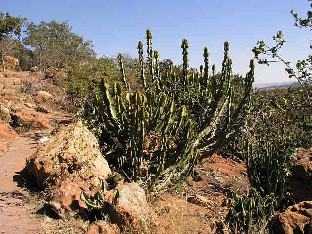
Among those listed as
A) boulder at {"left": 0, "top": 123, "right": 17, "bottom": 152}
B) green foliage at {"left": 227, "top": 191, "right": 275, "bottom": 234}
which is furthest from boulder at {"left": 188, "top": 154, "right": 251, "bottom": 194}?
boulder at {"left": 0, "top": 123, "right": 17, "bottom": 152}

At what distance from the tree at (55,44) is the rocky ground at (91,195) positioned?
23.8m

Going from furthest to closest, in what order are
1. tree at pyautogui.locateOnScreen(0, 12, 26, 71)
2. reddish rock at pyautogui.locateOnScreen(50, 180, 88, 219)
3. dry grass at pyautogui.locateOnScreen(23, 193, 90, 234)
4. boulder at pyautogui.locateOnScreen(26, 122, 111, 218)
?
tree at pyautogui.locateOnScreen(0, 12, 26, 71), boulder at pyautogui.locateOnScreen(26, 122, 111, 218), reddish rock at pyautogui.locateOnScreen(50, 180, 88, 219), dry grass at pyautogui.locateOnScreen(23, 193, 90, 234)

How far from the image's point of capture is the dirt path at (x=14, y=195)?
5.52 m

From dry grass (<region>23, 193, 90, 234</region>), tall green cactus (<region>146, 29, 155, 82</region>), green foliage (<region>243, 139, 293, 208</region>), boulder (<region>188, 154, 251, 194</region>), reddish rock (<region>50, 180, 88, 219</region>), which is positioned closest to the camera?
dry grass (<region>23, 193, 90, 234</region>)

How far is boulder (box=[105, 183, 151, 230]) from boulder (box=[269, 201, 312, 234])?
2.01 m

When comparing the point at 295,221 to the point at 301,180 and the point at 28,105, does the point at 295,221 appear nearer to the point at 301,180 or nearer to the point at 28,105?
the point at 301,180

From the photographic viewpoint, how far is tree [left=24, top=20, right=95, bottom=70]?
33.0 meters

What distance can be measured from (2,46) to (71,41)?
26.7ft

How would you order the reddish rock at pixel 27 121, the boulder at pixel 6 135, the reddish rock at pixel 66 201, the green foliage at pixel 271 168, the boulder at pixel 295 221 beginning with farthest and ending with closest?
the reddish rock at pixel 27 121 → the boulder at pixel 6 135 → the green foliage at pixel 271 168 → the reddish rock at pixel 66 201 → the boulder at pixel 295 221

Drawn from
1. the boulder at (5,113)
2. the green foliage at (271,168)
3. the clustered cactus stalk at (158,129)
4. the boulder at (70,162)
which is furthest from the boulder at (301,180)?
the boulder at (5,113)

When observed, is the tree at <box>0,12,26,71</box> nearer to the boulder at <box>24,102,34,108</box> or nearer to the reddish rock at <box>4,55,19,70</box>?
the reddish rock at <box>4,55,19,70</box>

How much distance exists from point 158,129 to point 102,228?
2.92 metres

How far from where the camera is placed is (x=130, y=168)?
24.3ft

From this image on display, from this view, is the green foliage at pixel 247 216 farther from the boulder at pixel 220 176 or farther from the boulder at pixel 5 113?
the boulder at pixel 5 113
